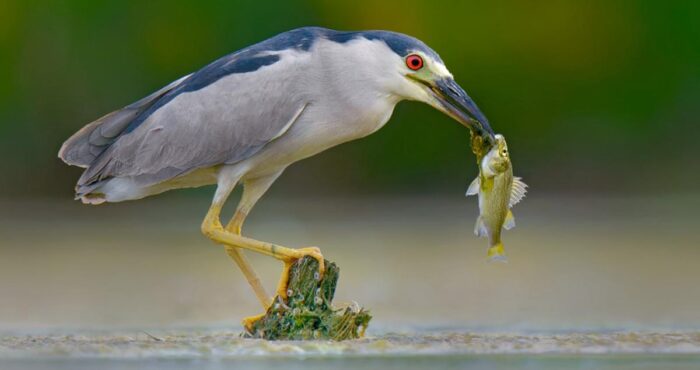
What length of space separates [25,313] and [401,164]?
6.74 metres

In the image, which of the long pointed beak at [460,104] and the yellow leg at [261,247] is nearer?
the long pointed beak at [460,104]

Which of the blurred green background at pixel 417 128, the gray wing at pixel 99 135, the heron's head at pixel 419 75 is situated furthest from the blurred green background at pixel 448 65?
the heron's head at pixel 419 75

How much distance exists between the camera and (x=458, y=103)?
7.74 m

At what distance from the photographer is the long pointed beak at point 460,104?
24.4ft

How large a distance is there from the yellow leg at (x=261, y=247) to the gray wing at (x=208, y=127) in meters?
0.27

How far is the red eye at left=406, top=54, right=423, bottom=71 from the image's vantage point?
7648 millimetres

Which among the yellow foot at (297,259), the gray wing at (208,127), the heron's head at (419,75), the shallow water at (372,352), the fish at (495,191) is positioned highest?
the heron's head at (419,75)

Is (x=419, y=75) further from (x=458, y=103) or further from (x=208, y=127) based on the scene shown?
(x=208, y=127)

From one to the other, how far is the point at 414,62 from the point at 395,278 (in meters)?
4.64

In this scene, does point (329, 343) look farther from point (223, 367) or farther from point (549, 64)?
point (549, 64)

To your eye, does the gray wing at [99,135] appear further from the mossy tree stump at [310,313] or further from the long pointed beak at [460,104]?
the long pointed beak at [460,104]

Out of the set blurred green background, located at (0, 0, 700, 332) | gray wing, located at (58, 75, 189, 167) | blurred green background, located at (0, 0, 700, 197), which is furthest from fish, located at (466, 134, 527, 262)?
blurred green background, located at (0, 0, 700, 197)

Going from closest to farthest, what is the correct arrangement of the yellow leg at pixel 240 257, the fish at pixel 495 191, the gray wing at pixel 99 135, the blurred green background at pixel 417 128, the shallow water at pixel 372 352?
the shallow water at pixel 372 352
the fish at pixel 495 191
the yellow leg at pixel 240 257
the gray wing at pixel 99 135
the blurred green background at pixel 417 128

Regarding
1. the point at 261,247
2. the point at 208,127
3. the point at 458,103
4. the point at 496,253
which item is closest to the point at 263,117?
the point at 208,127
